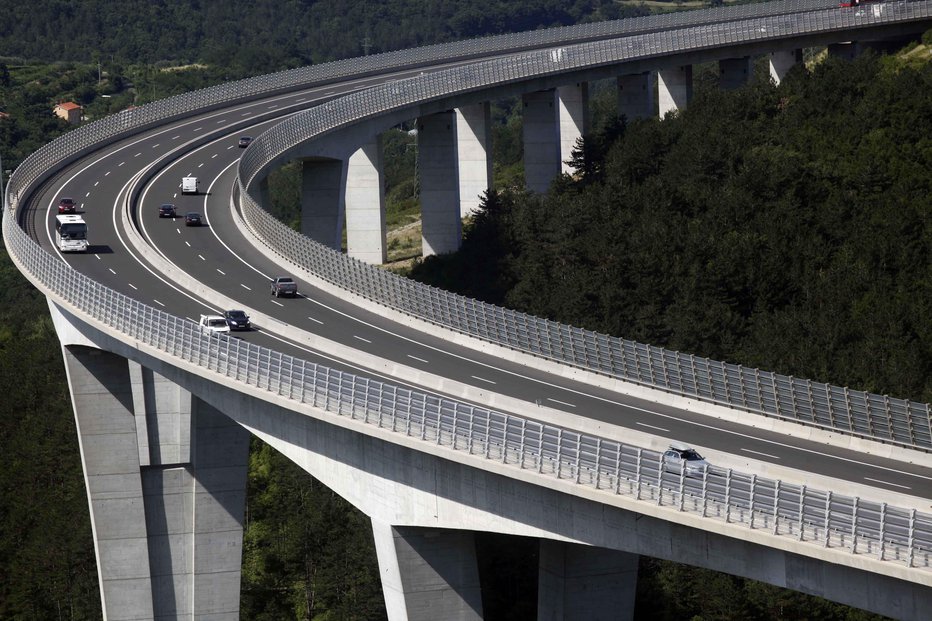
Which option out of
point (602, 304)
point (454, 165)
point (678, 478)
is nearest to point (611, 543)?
point (678, 478)

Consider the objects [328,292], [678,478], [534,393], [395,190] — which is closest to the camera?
[678,478]

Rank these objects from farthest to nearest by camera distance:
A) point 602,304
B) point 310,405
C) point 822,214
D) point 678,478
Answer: point 822,214
point 602,304
point 310,405
point 678,478

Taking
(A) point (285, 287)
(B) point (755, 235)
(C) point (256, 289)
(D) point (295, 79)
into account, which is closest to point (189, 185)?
(C) point (256, 289)

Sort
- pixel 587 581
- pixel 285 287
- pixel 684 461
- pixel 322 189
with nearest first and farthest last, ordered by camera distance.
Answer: pixel 684 461
pixel 587 581
pixel 285 287
pixel 322 189

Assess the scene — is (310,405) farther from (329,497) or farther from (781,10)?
(781,10)

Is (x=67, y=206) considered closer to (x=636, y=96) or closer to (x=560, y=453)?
(x=560, y=453)

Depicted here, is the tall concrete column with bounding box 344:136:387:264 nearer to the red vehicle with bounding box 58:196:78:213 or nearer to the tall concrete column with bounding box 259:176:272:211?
the tall concrete column with bounding box 259:176:272:211
